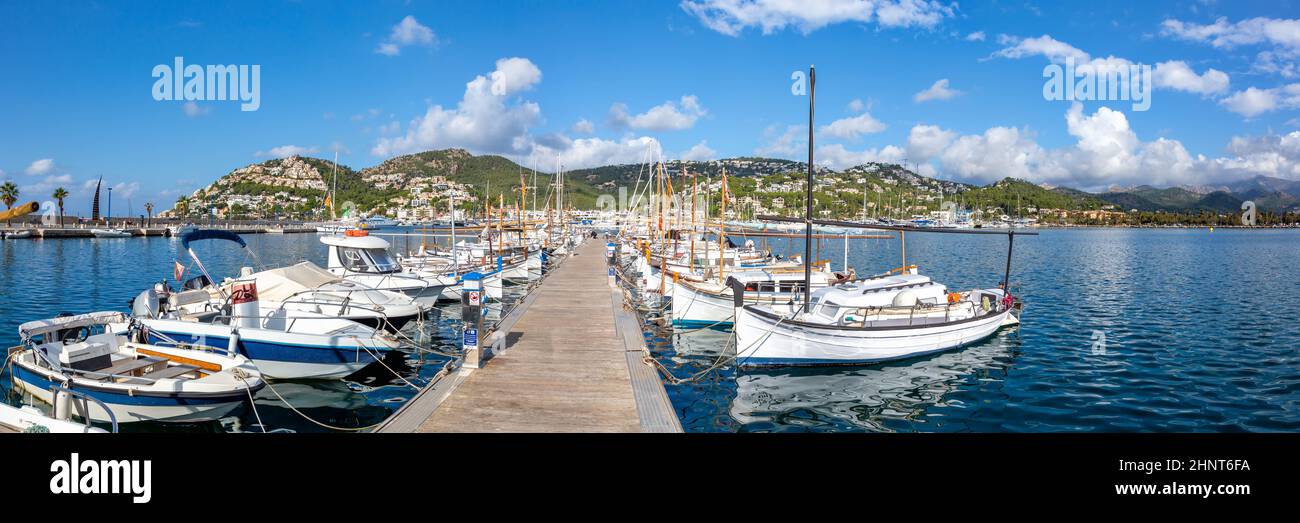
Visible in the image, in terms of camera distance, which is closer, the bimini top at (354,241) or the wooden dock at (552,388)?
the wooden dock at (552,388)

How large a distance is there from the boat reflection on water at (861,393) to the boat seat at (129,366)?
38.3 ft

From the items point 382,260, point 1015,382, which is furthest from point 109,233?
point 1015,382

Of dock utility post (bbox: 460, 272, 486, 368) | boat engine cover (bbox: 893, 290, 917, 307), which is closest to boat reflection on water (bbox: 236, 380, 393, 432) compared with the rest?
dock utility post (bbox: 460, 272, 486, 368)

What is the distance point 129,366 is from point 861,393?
616 inches

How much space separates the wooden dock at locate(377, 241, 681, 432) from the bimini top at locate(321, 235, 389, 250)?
8462 mm

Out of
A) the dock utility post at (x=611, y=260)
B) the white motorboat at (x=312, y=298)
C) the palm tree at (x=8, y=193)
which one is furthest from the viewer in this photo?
the palm tree at (x=8, y=193)

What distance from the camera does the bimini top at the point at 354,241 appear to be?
935 inches

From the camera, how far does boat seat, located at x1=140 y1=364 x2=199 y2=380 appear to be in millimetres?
11594

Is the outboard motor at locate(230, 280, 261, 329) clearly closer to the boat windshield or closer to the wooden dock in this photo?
the wooden dock

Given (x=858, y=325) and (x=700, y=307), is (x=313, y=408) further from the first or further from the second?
(x=858, y=325)

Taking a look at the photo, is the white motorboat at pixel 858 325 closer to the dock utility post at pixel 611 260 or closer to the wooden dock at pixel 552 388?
the wooden dock at pixel 552 388

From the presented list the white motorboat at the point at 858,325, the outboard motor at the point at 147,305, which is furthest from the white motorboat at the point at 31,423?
the white motorboat at the point at 858,325
